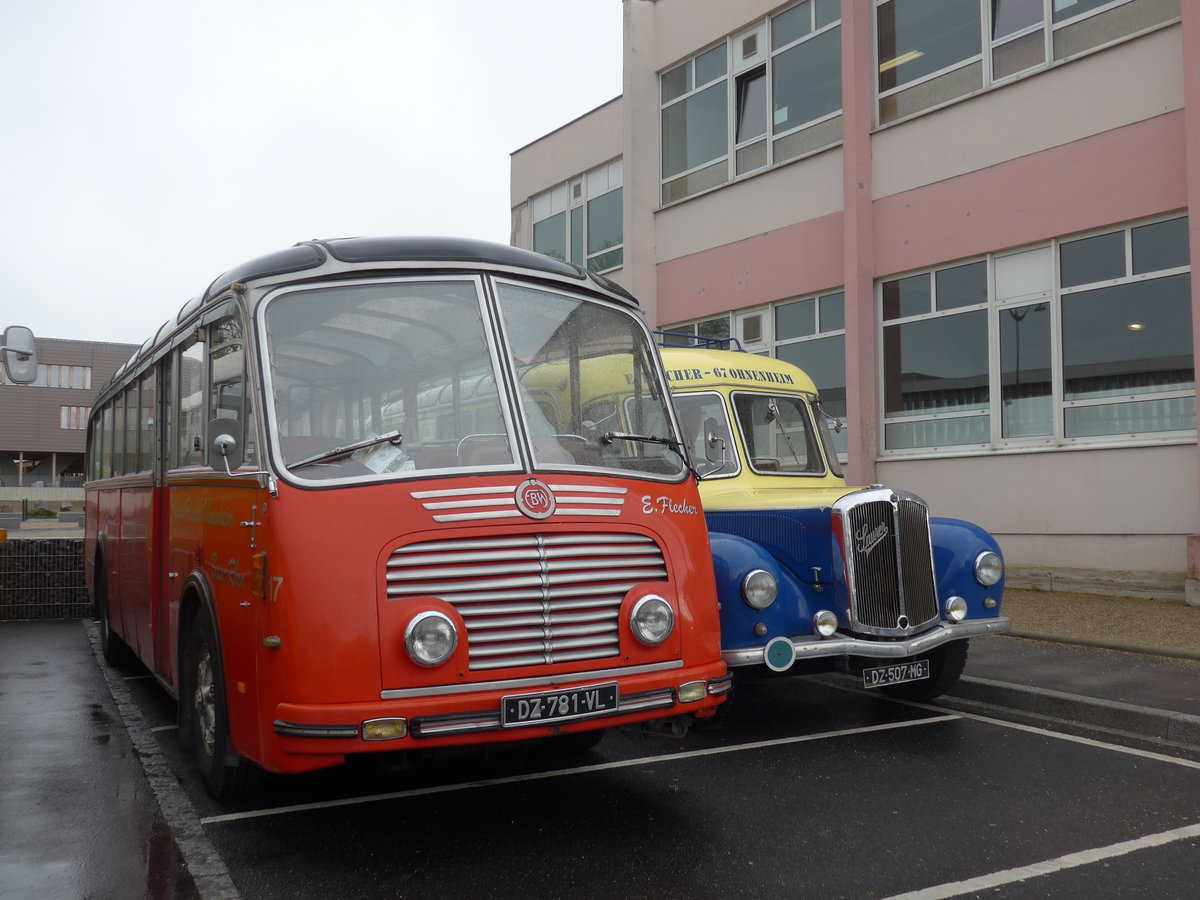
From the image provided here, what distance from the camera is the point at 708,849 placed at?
4641 mm

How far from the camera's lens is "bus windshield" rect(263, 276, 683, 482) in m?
4.85

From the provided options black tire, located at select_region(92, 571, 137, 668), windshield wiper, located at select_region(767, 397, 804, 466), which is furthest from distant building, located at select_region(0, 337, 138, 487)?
windshield wiper, located at select_region(767, 397, 804, 466)

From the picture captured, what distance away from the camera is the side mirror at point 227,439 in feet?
16.5

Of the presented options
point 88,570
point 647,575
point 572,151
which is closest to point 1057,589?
point 647,575

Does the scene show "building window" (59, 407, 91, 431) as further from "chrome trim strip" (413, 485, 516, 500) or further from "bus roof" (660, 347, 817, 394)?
"chrome trim strip" (413, 485, 516, 500)

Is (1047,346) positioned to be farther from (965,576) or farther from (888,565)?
(888,565)

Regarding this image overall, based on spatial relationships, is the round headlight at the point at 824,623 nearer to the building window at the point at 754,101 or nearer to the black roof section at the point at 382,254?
the black roof section at the point at 382,254

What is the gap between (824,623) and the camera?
6.55 meters

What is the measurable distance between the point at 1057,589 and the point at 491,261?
946cm

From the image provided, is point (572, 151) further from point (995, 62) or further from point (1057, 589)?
point (1057, 589)

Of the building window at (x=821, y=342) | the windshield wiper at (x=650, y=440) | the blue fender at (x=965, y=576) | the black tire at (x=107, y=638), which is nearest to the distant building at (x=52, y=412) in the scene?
the building window at (x=821, y=342)

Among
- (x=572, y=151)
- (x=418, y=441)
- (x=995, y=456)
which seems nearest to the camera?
(x=418, y=441)

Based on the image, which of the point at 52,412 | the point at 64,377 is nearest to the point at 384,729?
the point at 52,412

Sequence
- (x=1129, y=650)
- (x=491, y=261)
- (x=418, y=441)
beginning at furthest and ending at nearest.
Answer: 1. (x=1129, y=650)
2. (x=491, y=261)
3. (x=418, y=441)
